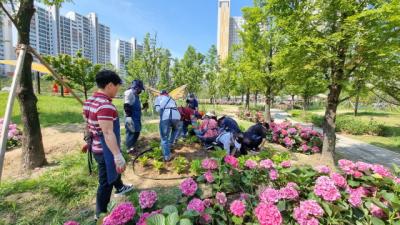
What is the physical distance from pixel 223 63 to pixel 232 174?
80.3 feet

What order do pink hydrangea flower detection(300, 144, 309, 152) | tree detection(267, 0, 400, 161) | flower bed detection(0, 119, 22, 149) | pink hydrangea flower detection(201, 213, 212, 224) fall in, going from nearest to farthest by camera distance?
pink hydrangea flower detection(201, 213, 212, 224), tree detection(267, 0, 400, 161), flower bed detection(0, 119, 22, 149), pink hydrangea flower detection(300, 144, 309, 152)

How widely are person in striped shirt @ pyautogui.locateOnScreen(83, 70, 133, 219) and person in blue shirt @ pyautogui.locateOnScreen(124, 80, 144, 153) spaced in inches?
86.7

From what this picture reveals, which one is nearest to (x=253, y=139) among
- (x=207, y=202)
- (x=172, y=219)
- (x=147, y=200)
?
(x=207, y=202)

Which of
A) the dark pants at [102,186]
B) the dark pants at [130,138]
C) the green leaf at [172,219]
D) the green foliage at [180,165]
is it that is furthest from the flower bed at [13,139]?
the green leaf at [172,219]

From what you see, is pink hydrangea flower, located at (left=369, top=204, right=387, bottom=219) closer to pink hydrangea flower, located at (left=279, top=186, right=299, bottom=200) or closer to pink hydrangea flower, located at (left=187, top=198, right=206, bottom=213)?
pink hydrangea flower, located at (left=279, top=186, right=299, bottom=200)

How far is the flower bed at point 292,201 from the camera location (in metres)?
1.77

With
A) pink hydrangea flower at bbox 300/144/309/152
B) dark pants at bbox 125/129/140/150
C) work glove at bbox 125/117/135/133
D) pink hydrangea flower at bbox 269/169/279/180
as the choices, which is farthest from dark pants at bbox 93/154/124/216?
pink hydrangea flower at bbox 300/144/309/152

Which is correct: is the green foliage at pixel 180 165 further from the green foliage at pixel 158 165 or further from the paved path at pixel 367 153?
the paved path at pixel 367 153

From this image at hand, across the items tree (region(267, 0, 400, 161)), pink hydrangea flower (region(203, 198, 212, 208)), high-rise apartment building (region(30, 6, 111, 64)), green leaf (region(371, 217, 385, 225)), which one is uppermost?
high-rise apartment building (region(30, 6, 111, 64))

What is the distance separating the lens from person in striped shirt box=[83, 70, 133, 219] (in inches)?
88.4

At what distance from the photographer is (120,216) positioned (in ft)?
5.53

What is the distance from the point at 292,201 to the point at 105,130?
1.98 meters

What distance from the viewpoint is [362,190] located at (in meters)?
2.05

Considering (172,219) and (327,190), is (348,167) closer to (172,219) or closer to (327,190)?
(327,190)
